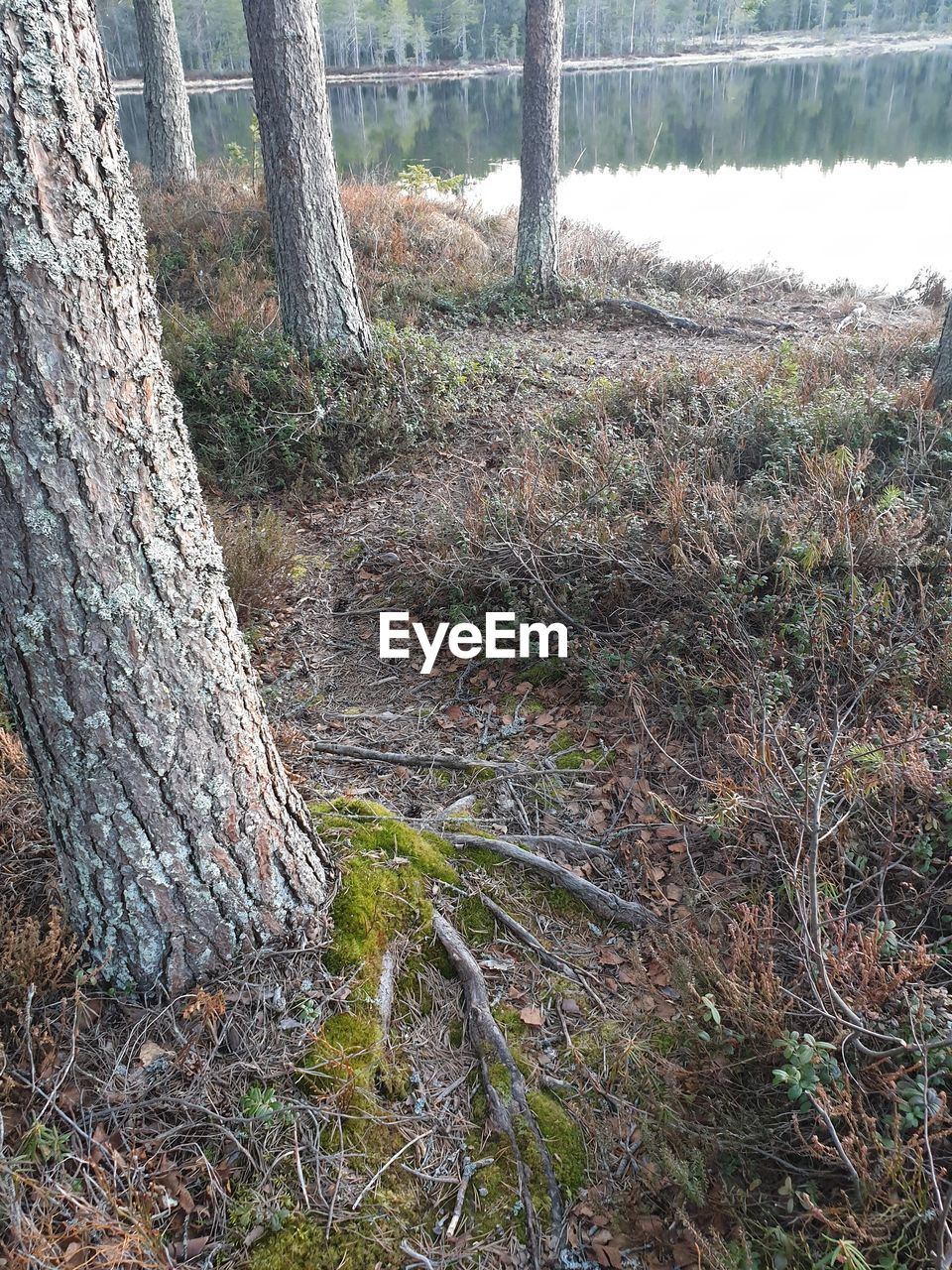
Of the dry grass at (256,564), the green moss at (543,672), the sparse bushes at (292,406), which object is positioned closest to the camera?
the green moss at (543,672)

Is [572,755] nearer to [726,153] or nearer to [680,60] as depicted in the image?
[726,153]

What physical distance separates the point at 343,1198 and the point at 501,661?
8.84 ft

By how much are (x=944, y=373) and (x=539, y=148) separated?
604cm

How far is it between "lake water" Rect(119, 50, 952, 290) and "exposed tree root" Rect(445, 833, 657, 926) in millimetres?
11313

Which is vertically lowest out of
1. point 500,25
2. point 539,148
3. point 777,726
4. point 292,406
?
point 777,726

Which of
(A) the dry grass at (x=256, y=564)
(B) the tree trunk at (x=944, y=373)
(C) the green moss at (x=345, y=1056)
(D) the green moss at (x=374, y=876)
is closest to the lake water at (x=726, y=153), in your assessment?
(B) the tree trunk at (x=944, y=373)

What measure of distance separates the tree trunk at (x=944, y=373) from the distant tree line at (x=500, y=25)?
225ft

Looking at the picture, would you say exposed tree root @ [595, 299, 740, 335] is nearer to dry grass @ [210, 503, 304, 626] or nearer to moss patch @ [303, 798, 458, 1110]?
dry grass @ [210, 503, 304, 626]

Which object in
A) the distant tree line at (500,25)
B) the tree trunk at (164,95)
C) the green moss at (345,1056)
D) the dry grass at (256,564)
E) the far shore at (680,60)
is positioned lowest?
the green moss at (345,1056)

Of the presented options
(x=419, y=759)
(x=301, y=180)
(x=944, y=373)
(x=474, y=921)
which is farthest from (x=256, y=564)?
(x=944, y=373)

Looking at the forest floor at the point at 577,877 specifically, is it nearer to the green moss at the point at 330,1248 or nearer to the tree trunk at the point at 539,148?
the green moss at the point at 330,1248

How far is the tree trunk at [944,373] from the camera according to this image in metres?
5.40

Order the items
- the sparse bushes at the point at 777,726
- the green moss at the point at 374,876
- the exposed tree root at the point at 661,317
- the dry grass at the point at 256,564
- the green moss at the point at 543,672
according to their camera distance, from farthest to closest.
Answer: the exposed tree root at the point at 661,317 < the dry grass at the point at 256,564 < the green moss at the point at 543,672 < the green moss at the point at 374,876 < the sparse bushes at the point at 777,726

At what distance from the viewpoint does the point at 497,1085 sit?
2475 millimetres
